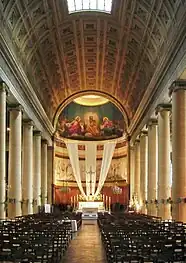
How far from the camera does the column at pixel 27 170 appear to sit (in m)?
40.2

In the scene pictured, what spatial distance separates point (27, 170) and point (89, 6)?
44.7 ft

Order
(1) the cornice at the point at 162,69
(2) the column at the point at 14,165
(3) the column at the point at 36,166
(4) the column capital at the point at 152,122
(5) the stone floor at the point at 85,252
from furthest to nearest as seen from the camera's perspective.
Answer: (3) the column at the point at 36,166 < (4) the column capital at the point at 152,122 < (2) the column at the point at 14,165 < (1) the cornice at the point at 162,69 < (5) the stone floor at the point at 85,252

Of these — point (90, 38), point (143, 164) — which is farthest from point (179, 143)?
point (143, 164)

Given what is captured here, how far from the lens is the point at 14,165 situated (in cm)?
3494

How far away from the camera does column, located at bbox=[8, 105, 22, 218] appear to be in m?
33.9

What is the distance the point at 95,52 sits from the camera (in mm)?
45531

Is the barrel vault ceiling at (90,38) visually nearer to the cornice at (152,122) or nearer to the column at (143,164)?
the cornice at (152,122)

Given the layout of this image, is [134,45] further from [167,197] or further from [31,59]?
[167,197]

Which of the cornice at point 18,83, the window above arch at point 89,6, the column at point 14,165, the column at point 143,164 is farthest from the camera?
the column at point 143,164

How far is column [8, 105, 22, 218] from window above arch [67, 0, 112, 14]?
27.3 feet

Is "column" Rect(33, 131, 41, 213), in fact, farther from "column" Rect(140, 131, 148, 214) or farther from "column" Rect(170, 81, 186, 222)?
"column" Rect(170, 81, 186, 222)

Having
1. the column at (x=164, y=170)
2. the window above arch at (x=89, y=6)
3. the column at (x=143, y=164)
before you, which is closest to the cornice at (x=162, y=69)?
the column at (x=143, y=164)

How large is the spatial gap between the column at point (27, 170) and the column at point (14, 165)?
5.41 m

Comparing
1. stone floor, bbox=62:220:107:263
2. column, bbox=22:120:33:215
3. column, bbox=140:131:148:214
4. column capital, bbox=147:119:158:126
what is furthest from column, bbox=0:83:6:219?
column, bbox=140:131:148:214
